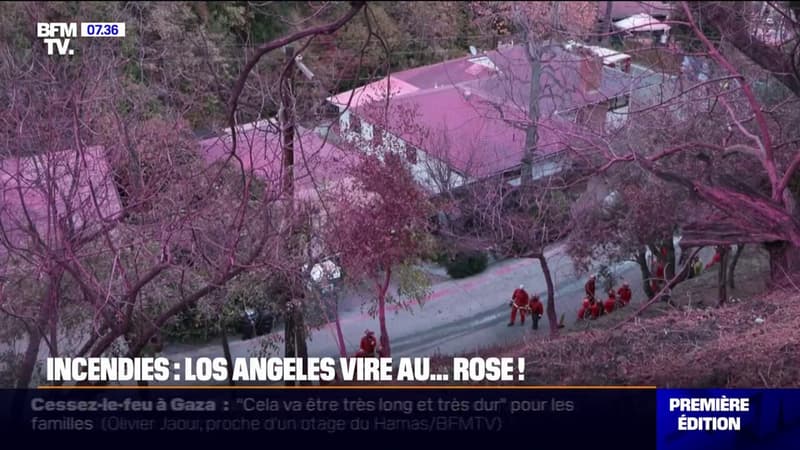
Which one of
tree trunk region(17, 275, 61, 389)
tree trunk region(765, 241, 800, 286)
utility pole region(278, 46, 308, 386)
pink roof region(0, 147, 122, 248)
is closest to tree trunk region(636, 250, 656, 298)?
tree trunk region(765, 241, 800, 286)

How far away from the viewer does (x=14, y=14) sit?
13992 mm

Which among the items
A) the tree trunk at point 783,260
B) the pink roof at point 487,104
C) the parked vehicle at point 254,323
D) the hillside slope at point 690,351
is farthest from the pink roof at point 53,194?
the tree trunk at point 783,260

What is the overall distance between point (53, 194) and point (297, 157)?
255cm

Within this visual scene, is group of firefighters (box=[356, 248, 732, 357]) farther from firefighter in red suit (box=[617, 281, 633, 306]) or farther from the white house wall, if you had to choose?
the white house wall

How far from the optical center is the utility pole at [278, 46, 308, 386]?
673 cm

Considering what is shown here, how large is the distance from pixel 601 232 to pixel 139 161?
212 inches

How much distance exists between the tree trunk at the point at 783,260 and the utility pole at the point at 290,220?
376 centimetres

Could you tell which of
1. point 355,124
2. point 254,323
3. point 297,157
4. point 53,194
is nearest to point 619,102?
point 355,124

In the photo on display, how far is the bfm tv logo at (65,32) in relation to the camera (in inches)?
387

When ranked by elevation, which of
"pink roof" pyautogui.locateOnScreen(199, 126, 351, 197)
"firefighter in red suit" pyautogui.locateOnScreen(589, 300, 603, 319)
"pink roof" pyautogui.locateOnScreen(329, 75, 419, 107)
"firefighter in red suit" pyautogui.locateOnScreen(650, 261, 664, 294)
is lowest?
"firefighter in red suit" pyautogui.locateOnScreen(589, 300, 603, 319)

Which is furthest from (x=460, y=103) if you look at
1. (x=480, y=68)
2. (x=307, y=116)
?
(x=307, y=116)

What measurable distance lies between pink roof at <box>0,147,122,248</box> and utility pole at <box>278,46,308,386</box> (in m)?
1.23

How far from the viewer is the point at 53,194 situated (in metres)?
5.71

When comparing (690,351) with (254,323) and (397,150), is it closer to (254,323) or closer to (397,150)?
(397,150)
